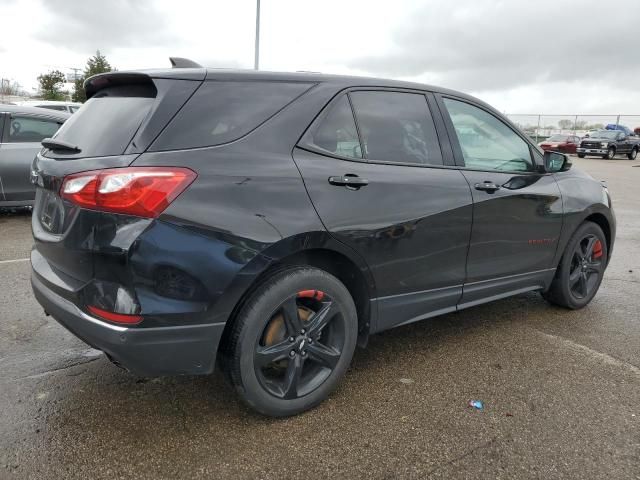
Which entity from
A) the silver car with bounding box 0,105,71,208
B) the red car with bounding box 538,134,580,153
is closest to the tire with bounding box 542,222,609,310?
the silver car with bounding box 0,105,71,208

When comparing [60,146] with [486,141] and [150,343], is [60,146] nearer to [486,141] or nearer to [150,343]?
[150,343]

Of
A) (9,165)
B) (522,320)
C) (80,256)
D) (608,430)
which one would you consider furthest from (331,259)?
(9,165)

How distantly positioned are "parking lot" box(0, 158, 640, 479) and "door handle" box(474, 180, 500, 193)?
1096mm

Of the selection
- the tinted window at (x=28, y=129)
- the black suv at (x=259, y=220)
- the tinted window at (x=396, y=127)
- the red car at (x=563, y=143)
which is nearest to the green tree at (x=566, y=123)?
the red car at (x=563, y=143)

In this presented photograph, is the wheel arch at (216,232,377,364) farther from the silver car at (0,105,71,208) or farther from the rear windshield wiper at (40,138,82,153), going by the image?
the silver car at (0,105,71,208)

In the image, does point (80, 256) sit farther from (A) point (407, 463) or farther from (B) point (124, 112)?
(A) point (407, 463)

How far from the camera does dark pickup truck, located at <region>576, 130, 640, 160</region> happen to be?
1172 inches

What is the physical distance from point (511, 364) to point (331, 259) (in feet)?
4.91

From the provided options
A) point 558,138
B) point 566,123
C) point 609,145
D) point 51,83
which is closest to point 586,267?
point 609,145

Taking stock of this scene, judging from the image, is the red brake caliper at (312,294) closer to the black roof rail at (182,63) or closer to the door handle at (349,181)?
the door handle at (349,181)

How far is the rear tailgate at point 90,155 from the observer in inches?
87.3

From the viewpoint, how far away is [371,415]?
2699mm

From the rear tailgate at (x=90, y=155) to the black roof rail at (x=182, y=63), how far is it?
284 mm

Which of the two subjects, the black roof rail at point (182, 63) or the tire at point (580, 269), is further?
the tire at point (580, 269)
